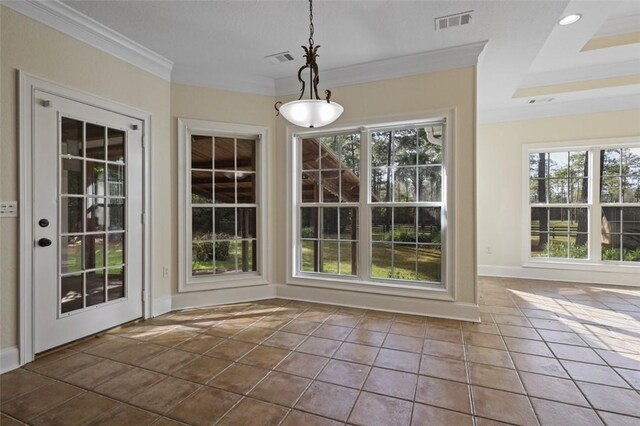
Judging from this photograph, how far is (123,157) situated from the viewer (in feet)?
10.4

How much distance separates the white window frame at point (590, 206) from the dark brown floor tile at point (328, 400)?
4572 mm

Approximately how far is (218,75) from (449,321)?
3.83 m

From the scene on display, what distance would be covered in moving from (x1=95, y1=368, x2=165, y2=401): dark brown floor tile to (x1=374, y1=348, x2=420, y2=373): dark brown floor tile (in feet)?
5.33

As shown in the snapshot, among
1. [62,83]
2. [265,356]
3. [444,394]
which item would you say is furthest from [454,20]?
[62,83]

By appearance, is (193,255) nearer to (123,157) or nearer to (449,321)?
(123,157)

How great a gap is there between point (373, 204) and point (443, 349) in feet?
5.67

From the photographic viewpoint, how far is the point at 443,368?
2.34 meters

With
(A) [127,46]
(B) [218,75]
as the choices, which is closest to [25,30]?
(A) [127,46]

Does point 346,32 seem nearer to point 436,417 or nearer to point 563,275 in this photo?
point 436,417

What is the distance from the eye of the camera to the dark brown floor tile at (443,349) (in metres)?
2.54

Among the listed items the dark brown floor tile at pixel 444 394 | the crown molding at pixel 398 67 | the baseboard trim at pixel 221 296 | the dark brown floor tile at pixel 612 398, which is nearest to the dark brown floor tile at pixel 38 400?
the baseboard trim at pixel 221 296

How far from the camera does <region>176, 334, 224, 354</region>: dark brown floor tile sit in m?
2.67

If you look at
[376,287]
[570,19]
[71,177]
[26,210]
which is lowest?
[376,287]

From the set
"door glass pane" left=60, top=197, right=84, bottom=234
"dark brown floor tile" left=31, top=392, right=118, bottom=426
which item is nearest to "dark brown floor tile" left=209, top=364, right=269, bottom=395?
"dark brown floor tile" left=31, top=392, right=118, bottom=426
